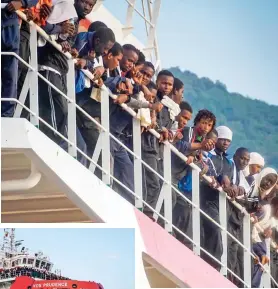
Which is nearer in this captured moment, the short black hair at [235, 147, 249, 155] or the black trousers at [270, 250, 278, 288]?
the short black hair at [235, 147, 249, 155]

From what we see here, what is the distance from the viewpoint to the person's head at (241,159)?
811 inches

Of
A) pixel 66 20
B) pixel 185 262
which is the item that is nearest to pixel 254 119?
pixel 185 262

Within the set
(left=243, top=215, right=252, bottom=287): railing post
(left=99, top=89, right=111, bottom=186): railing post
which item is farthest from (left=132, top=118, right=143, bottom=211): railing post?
(left=243, top=215, right=252, bottom=287): railing post

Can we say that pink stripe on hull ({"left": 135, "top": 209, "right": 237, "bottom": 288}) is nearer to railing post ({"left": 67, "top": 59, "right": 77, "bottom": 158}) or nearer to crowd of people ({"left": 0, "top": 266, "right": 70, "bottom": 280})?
railing post ({"left": 67, "top": 59, "right": 77, "bottom": 158})

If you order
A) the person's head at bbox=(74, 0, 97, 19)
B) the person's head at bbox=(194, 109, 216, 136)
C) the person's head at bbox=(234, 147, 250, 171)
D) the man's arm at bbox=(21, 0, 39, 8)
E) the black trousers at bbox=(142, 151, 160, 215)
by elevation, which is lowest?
the black trousers at bbox=(142, 151, 160, 215)

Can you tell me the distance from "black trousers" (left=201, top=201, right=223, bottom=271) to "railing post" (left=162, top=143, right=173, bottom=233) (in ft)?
2.90

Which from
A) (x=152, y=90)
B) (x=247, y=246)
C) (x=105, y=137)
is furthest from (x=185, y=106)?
(x=105, y=137)

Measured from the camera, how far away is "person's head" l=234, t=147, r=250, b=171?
20.6 meters

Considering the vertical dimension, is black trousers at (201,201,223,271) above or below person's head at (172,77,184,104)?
below

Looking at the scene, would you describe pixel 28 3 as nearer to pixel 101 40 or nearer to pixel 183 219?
pixel 101 40

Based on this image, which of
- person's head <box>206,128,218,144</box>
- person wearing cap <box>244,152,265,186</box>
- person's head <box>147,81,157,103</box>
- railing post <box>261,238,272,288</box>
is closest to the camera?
person's head <box>147,81,157,103</box>

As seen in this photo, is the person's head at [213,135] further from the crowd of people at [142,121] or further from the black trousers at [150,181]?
the black trousers at [150,181]

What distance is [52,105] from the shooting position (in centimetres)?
1723

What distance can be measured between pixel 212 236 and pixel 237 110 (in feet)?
14.4
